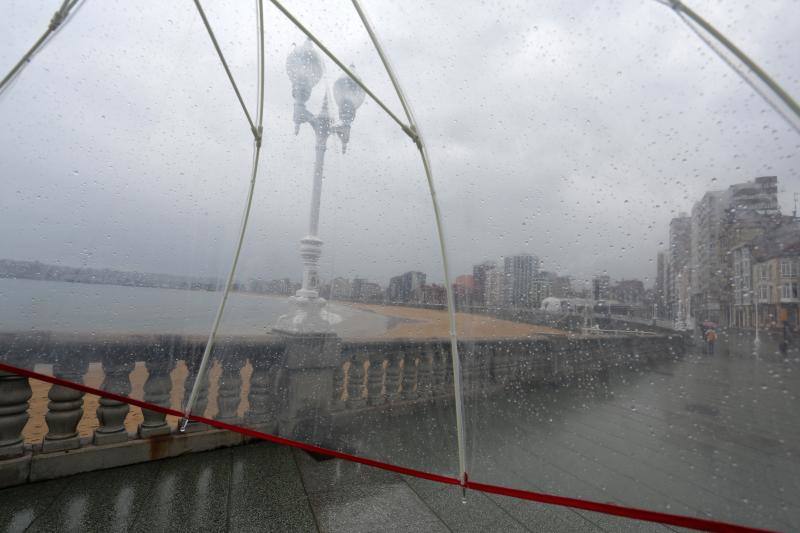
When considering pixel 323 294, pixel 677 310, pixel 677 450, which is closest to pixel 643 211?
pixel 677 310

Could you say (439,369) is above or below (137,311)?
below

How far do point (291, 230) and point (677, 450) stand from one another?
1541 millimetres

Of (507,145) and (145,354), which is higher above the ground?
(507,145)

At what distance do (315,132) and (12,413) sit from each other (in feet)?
10.1

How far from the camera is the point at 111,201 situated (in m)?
1.62

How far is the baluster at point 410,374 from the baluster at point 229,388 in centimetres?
67

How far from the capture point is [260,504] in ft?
9.05

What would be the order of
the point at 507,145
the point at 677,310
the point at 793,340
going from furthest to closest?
1. the point at 507,145
2. the point at 677,310
3. the point at 793,340

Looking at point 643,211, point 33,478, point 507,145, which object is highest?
point 507,145

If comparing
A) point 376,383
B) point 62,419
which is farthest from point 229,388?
point 62,419

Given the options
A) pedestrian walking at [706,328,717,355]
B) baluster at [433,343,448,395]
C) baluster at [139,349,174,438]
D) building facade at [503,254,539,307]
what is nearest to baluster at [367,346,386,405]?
baluster at [433,343,448,395]

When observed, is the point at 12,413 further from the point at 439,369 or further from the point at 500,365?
the point at 500,365

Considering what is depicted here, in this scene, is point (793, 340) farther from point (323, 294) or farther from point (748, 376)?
point (323, 294)

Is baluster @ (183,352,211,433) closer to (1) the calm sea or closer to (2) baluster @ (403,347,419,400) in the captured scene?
(1) the calm sea
